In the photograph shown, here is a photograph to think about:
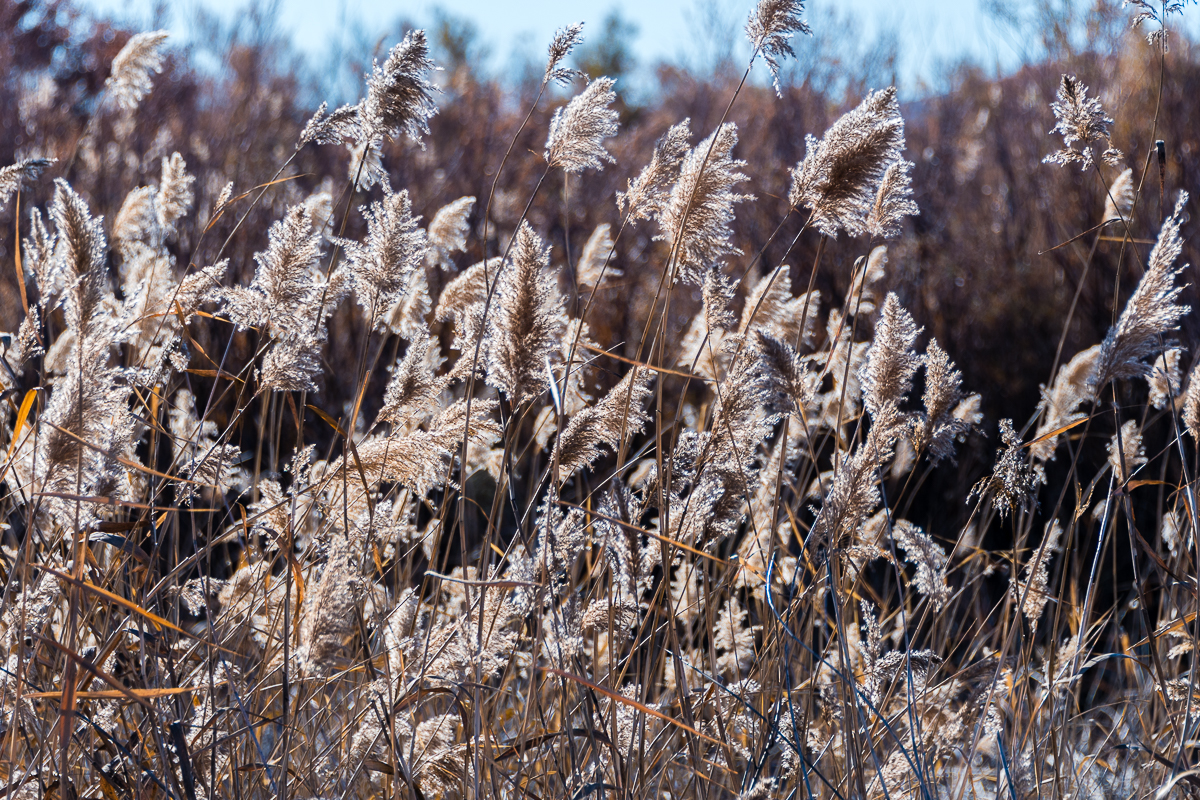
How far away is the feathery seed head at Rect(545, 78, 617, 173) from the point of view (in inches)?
71.6

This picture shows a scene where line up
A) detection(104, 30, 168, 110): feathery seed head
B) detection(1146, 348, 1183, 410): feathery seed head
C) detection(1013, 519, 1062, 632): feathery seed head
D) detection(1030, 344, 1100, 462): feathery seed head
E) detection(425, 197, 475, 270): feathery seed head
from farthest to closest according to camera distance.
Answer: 1. detection(104, 30, 168, 110): feathery seed head
2. detection(425, 197, 475, 270): feathery seed head
3. detection(1030, 344, 1100, 462): feathery seed head
4. detection(1146, 348, 1183, 410): feathery seed head
5. detection(1013, 519, 1062, 632): feathery seed head

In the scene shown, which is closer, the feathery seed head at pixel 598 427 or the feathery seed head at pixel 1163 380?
the feathery seed head at pixel 598 427

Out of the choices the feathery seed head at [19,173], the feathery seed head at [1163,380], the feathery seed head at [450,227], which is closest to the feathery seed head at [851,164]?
the feathery seed head at [1163,380]

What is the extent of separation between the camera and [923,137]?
9.63 meters

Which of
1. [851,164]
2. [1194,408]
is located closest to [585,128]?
[851,164]

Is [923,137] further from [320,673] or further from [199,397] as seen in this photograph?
[320,673]

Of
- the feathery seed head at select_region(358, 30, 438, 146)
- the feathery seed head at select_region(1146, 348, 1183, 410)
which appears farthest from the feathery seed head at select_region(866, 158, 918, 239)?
the feathery seed head at select_region(358, 30, 438, 146)

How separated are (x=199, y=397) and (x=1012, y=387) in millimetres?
5106

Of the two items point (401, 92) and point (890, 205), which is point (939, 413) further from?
point (401, 92)

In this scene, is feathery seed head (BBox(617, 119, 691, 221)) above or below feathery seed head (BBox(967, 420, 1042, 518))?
above

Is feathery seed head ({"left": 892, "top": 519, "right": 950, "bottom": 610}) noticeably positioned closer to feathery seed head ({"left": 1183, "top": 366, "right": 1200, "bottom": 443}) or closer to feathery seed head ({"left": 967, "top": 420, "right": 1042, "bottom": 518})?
feathery seed head ({"left": 967, "top": 420, "right": 1042, "bottom": 518})

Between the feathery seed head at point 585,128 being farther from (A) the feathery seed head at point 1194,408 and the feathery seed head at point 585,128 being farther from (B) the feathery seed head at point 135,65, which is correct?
(B) the feathery seed head at point 135,65

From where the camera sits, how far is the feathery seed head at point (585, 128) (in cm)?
182

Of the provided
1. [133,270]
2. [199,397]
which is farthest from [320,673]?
[199,397]
